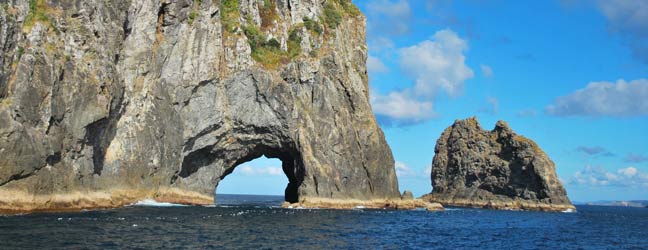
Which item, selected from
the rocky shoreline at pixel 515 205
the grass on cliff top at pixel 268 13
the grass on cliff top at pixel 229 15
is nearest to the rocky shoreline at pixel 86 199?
the grass on cliff top at pixel 229 15

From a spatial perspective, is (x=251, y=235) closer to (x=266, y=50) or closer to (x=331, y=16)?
(x=266, y=50)

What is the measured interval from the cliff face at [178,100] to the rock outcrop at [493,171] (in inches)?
1746

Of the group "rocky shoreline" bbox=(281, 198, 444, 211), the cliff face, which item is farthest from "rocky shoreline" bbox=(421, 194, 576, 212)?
the cliff face

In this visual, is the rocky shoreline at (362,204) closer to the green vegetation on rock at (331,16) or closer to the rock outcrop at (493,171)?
the green vegetation on rock at (331,16)

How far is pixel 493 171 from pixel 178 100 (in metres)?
77.9

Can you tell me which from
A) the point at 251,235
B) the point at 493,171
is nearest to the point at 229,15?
the point at 251,235

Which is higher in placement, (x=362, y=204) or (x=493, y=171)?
(x=493, y=171)

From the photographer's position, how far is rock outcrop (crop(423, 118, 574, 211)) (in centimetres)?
11194

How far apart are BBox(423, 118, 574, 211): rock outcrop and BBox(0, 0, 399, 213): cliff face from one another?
145 feet

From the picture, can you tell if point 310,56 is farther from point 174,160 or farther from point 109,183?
point 109,183

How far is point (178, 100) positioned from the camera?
62469mm

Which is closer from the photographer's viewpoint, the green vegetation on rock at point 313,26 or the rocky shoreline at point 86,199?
the rocky shoreline at point 86,199

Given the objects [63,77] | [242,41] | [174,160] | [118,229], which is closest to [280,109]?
[242,41]

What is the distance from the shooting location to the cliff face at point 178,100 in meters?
42.5
